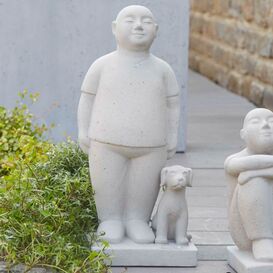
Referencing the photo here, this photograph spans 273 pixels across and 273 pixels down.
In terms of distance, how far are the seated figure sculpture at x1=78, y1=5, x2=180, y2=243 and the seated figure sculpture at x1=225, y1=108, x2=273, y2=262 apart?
503 mm

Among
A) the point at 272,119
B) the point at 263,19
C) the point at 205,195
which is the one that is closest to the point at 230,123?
the point at 263,19

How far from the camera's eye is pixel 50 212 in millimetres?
5340

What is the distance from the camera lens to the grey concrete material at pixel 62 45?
28.0 ft

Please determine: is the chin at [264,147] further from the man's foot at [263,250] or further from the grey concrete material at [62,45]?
the grey concrete material at [62,45]

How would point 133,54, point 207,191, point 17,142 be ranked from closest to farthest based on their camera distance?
point 133,54 < point 17,142 < point 207,191

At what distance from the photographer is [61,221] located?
17.6 ft

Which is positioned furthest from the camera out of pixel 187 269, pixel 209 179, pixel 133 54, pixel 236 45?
pixel 236 45

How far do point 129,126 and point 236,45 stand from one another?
837cm

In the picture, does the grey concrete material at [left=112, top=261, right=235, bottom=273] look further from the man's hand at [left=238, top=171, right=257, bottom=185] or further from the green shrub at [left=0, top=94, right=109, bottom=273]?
the man's hand at [left=238, top=171, right=257, bottom=185]

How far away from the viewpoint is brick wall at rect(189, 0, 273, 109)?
38.8 feet

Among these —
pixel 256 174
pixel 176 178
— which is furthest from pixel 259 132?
pixel 176 178

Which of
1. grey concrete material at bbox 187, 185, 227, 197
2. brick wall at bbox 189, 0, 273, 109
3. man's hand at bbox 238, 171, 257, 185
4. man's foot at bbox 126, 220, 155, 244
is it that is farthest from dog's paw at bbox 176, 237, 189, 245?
brick wall at bbox 189, 0, 273, 109

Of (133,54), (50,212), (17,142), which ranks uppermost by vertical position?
(133,54)

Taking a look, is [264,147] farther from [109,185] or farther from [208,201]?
[208,201]
